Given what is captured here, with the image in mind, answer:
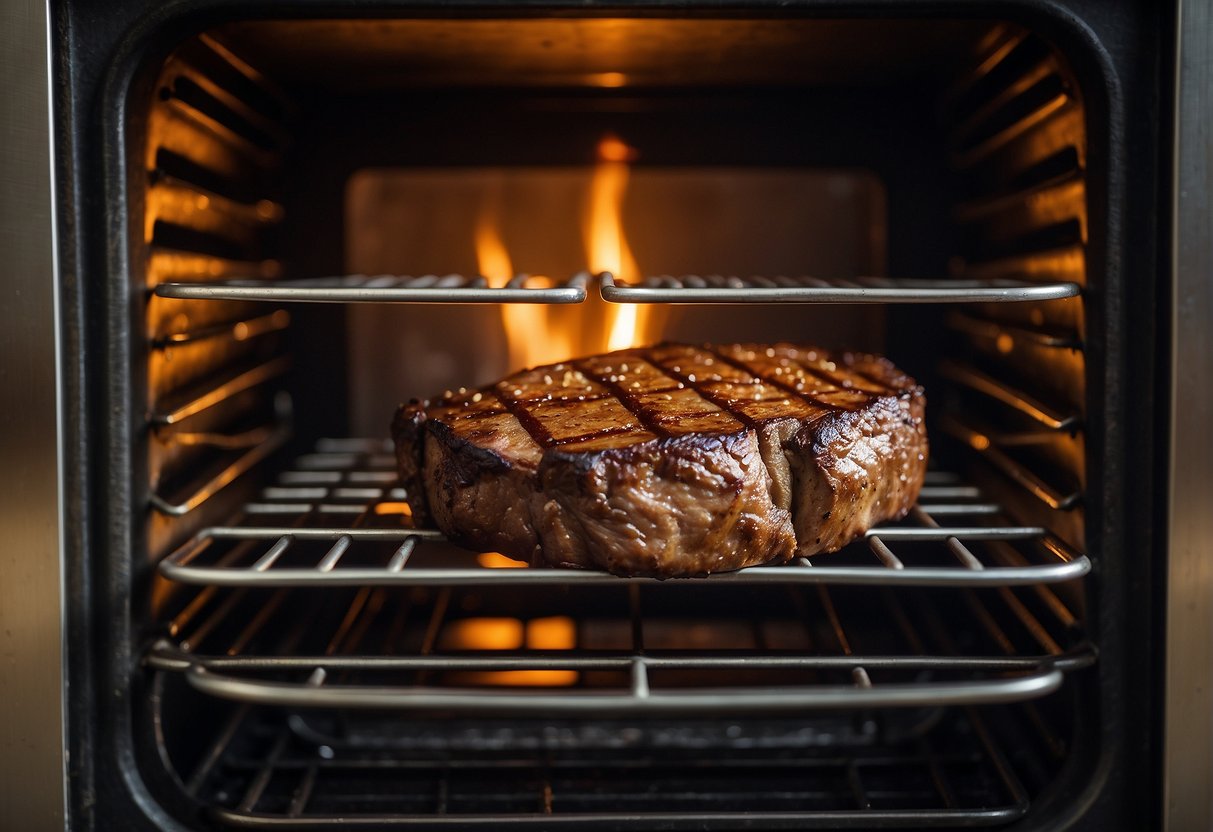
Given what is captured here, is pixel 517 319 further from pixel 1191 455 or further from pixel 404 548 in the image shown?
pixel 1191 455

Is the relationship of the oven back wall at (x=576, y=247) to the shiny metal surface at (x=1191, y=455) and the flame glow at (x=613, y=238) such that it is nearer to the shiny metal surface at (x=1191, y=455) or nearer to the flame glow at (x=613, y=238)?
the flame glow at (x=613, y=238)

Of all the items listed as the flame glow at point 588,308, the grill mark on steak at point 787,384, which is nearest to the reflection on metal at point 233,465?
the flame glow at point 588,308

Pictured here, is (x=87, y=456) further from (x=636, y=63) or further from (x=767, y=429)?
(x=636, y=63)

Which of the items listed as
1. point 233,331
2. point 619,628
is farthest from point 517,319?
point 619,628

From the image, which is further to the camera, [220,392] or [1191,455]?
[220,392]

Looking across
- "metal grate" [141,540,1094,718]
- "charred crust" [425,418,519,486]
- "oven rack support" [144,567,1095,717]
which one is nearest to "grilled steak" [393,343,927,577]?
"charred crust" [425,418,519,486]

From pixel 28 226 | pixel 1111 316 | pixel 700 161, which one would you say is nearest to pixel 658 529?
pixel 1111 316
